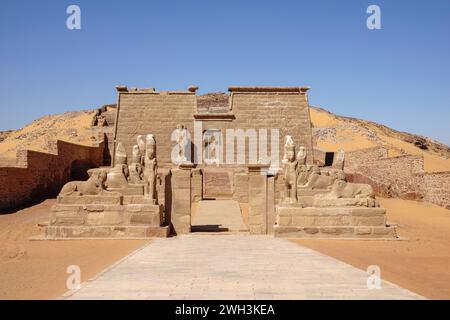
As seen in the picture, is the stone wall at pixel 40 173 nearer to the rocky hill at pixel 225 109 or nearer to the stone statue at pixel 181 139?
the stone statue at pixel 181 139

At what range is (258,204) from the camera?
13102mm

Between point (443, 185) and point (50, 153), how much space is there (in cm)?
1906

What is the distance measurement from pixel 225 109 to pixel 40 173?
19.2 metres

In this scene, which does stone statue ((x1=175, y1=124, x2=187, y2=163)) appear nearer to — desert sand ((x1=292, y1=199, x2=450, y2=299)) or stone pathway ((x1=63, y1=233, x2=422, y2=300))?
desert sand ((x1=292, y1=199, x2=450, y2=299))

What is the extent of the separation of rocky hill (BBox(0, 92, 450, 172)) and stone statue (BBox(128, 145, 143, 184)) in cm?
1966

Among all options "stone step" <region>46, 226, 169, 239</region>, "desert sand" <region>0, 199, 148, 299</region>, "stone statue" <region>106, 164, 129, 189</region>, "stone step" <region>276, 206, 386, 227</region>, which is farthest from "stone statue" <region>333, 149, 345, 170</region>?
"desert sand" <region>0, 199, 148, 299</region>

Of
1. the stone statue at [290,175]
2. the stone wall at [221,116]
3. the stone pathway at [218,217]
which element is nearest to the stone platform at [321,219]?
the stone statue at [290,175]

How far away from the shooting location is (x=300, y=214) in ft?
40.8

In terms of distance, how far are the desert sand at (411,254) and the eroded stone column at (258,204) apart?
5.40 ft

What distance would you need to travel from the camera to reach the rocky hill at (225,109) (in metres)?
38.7

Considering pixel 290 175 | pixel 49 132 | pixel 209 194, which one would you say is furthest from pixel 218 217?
pixel 49 132

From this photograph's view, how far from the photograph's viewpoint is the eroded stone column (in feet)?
42.9
